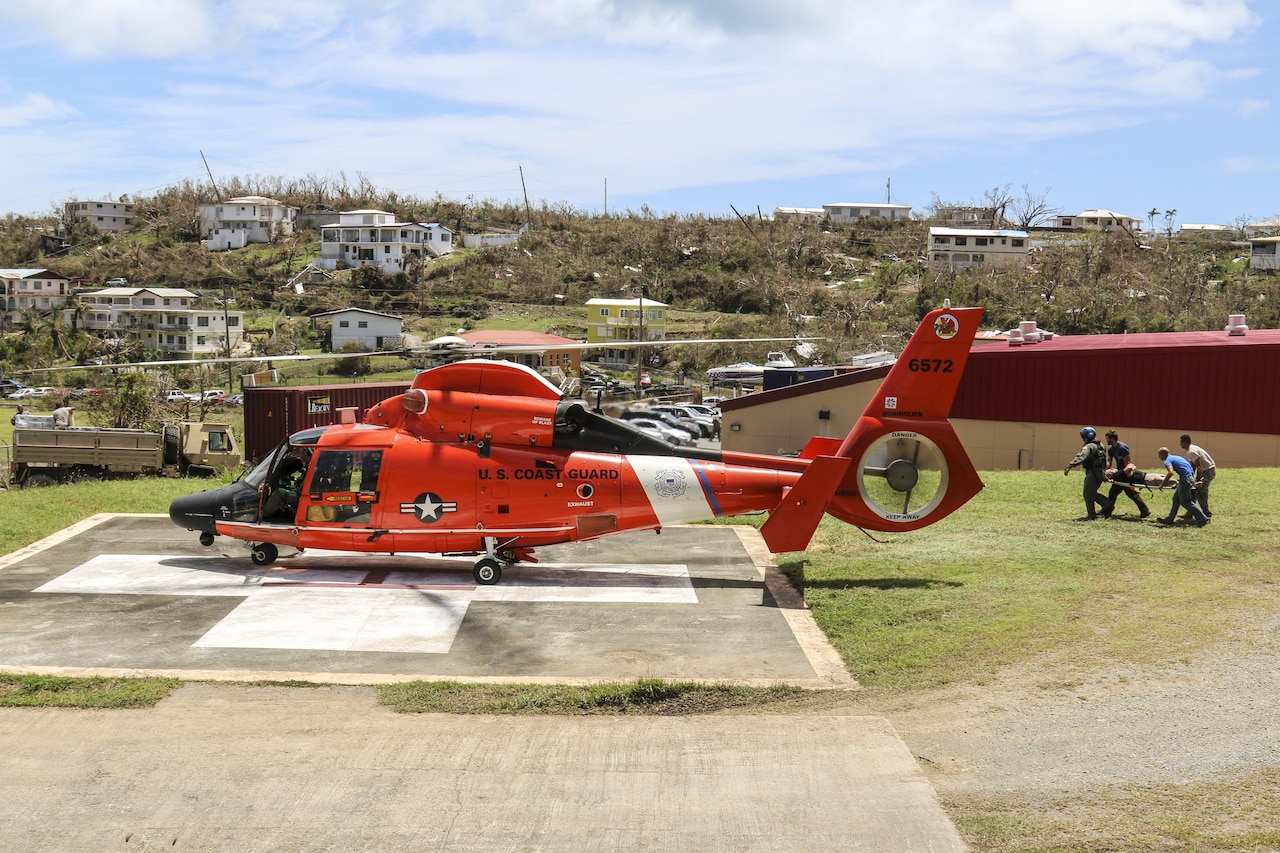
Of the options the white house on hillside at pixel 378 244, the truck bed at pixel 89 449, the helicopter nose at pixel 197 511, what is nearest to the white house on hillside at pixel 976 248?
the white house on hillside at pixel 378 244

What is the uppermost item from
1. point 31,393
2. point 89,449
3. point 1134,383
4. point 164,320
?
Result: point 164,320

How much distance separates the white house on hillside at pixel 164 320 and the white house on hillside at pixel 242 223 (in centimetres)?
2518

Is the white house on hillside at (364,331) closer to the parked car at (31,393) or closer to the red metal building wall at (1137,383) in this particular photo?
the parked car at (31,393)

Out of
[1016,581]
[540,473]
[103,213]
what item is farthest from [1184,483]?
[103,213]

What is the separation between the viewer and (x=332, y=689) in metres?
10.8

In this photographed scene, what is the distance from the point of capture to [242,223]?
111125 millimetres

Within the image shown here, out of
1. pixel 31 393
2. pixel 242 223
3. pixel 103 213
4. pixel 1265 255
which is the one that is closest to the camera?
pixel 31 393

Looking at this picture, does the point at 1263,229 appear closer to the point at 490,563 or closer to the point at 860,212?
the point at 860,212

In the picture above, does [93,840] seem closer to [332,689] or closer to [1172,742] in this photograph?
[332,689]

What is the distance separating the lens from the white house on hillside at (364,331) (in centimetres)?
6956

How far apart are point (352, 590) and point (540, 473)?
10.0 feet

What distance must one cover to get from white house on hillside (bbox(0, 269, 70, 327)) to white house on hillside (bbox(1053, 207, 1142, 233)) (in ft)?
336

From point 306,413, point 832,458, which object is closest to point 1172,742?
point 832,458

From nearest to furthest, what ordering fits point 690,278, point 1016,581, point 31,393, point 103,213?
point 1016,581
point 31,393
point 690,278
point 103,213
